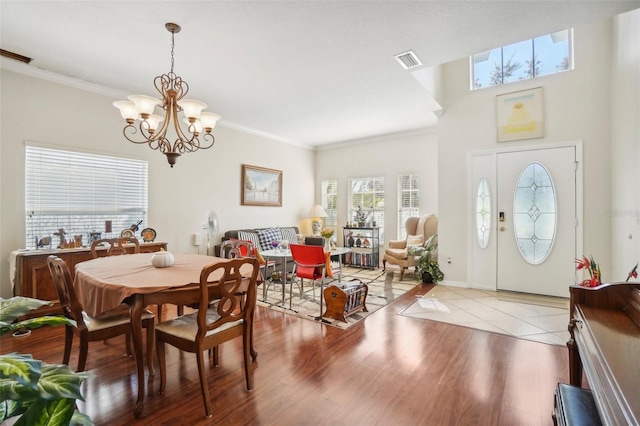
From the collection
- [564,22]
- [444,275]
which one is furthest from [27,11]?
[444,275]

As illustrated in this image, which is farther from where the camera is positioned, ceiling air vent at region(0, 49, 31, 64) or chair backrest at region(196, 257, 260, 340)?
ceiling air vent at region(0, 49, 31, 64)

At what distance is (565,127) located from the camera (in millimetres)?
4141

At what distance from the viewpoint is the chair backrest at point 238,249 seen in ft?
11.0

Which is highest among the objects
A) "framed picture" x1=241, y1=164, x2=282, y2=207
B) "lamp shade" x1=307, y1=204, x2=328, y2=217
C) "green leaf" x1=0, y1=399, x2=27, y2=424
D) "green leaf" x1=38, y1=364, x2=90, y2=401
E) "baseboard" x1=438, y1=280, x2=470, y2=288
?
"framed picture" x1=241, y1=164, x2=282, y2=207

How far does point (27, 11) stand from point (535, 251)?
622cm

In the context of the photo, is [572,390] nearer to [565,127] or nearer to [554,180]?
[554,180]

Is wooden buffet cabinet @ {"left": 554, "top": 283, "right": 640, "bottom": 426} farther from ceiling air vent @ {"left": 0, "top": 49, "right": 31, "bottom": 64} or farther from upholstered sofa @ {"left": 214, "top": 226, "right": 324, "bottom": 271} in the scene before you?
ceiling air vent @ {"left": 0, "top": 49, "right": 31, "bottom": 64}

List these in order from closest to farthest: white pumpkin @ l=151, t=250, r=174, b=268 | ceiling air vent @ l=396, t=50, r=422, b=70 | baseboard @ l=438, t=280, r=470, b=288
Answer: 1. white pumpkin @ l=151, t=250, r=174, b=268
2. ceiling air vent @ l=396, t=50, r=422, b=70
3. baseboard @ l=438, t=280, r=470, b=288

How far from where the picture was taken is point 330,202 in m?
7.67

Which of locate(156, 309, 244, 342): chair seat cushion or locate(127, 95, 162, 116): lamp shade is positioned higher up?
locate(127, 95, 162, 116): lamp shade

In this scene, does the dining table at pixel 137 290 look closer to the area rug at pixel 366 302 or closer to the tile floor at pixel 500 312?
the area rug at pixel 366 302

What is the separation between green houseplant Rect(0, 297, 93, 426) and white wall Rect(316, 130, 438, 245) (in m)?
6.17

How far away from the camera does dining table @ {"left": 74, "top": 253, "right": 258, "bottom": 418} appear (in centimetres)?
184

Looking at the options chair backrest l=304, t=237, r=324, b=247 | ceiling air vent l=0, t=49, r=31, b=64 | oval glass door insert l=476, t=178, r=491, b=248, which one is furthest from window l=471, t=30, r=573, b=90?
ceiling air vent l=0, t=49, r=31, b=64
